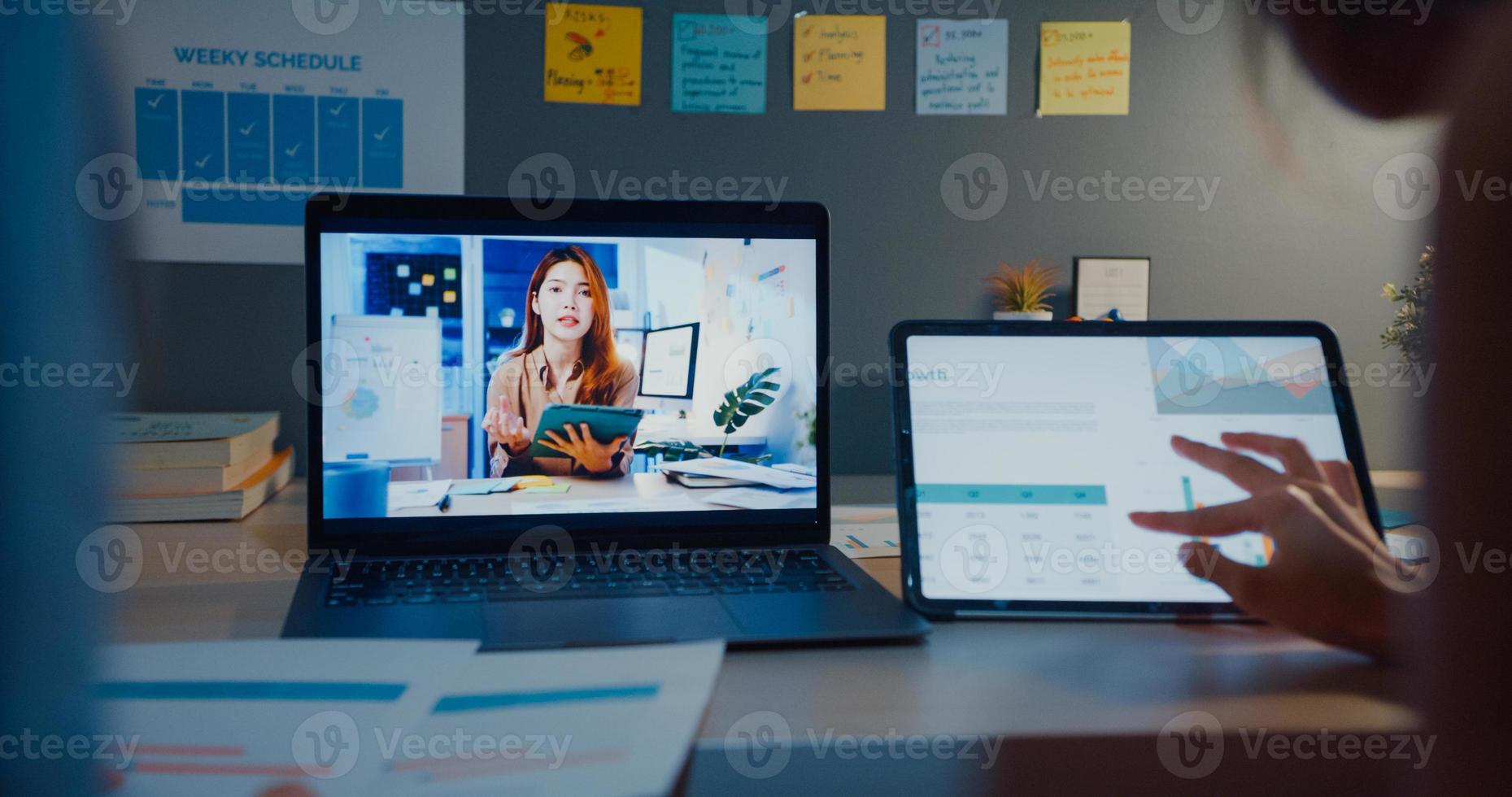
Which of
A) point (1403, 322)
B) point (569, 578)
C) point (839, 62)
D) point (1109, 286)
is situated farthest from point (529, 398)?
point (1403, 322)

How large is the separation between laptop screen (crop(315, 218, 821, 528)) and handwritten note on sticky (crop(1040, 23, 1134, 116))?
54cm

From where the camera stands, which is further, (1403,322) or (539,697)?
(1403,322)

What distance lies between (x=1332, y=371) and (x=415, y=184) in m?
0.95

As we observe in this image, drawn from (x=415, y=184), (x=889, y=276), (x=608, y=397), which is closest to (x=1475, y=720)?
(x=608, y=397)

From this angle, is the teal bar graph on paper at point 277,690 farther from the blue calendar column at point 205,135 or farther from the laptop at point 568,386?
the blue calendar column at point 205,135

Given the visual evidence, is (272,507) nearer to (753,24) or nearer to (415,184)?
(415,184)

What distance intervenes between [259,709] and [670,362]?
0.47 metres

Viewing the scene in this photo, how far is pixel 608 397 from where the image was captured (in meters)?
0.73

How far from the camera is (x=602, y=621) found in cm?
52

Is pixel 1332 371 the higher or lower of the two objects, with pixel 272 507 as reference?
higher

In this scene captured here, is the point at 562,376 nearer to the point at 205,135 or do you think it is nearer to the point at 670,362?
the point at 670,362

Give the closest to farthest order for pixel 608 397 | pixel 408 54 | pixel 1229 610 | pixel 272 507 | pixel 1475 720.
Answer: pixel 1475 720
pixel 1229 610
pixel 608 397
pixel 272 507
pixel 408 54

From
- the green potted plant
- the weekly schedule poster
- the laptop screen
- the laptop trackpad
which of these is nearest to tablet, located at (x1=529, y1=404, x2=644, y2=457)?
the laptop screen

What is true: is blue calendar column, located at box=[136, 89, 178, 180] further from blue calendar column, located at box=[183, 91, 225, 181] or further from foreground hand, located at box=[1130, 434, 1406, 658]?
foreground hand, located at box=[1130, 434, 1406, 658]
